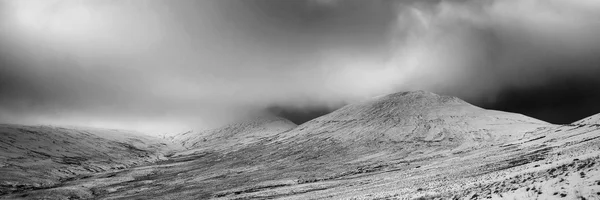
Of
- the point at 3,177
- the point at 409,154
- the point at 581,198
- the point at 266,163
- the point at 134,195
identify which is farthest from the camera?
the point at 266,163

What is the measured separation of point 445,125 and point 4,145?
743 ft

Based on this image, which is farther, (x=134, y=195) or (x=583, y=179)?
(x=134, y=195)

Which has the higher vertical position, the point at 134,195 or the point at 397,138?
the point at 397,138

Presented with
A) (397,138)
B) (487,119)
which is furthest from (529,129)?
(397,138)

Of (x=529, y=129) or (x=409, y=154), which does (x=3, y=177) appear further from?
(x=529, y=129)

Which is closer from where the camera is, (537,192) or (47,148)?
(537,192)

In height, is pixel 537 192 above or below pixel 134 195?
above

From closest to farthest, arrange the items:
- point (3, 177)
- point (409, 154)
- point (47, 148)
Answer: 1. point (3, 177)
2. point (409, 154)
3. point (47, 148)

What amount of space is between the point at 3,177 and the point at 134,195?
52.6 metres

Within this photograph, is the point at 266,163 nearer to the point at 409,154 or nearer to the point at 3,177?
the point at 409,154

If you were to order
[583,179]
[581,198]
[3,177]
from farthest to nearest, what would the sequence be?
1. [3,177]
2. [583,179]
3. [581,198]

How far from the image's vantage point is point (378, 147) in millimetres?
170750

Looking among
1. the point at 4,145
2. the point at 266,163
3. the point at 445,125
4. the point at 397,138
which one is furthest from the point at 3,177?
the point at 445,125

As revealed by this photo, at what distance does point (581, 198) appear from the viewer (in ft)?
72.1
